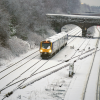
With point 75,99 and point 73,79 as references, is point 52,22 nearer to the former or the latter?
point 73,79

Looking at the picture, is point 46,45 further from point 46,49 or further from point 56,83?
point 56,83

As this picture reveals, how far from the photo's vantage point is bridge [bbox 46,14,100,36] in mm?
52750

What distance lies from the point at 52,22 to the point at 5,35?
2909 centimetres

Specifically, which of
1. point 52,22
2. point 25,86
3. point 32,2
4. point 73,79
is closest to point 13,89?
point 25,86

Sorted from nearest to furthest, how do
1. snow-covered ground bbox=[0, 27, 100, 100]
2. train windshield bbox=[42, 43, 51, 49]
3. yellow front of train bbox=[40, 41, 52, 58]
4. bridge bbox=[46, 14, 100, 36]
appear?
1. snow-covered ground bbox=[0, 27, 100, 100]
2. yellow front of train bbox=[40, 41, 52, 58]
3. train windshield bbox=[42, 43, 51, 49]
4. bridge bbox=[46, 14, 100, 36]

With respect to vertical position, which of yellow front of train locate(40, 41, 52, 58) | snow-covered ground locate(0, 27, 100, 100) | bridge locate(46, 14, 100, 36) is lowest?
snow-covered ground locate(0, 27, 100, 100)

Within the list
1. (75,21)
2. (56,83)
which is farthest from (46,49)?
(75,21)

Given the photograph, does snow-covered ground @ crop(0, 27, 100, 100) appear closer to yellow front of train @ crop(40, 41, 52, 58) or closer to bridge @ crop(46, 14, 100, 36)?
yellow front of train @ crop(40, 41, 52, 58)

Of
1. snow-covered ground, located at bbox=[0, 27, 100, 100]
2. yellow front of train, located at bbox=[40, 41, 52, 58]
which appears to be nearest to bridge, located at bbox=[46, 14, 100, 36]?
yellow front of train, located at bbox=[40, 41, 52, 58]

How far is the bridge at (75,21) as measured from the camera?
5275 cm

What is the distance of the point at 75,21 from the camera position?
54156 millimetres

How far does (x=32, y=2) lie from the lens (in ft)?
162

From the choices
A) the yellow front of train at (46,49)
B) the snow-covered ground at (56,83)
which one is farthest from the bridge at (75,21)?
the snow-covered ground at (56,83)

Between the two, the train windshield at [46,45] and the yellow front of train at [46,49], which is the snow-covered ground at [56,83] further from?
the train windshield at [46,45]
